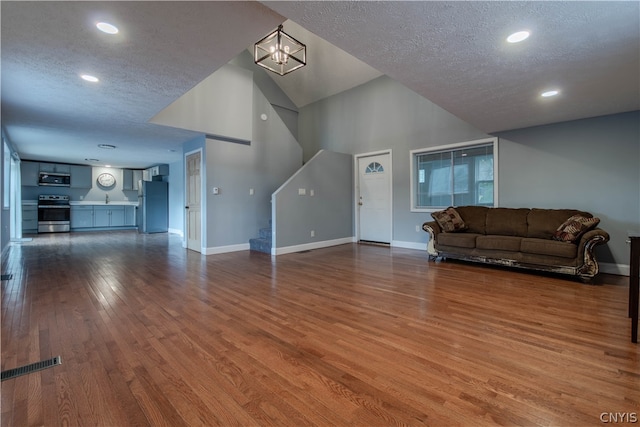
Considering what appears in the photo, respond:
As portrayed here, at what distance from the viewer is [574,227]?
3801 millimetres

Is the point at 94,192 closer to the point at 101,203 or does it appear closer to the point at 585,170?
the point at 101,203

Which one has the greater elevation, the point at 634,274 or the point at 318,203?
the point at 318,203


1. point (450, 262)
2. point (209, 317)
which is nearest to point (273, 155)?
point (450, 262)

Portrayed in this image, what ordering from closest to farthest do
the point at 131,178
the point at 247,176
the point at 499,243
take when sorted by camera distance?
1. the point at 499,243
2. the point at 247,176
3. the point at 131,178

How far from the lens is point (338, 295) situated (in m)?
3.17

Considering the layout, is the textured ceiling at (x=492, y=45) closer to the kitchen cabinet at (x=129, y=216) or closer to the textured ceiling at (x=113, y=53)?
the textured ceiling at (x=113, y=53)

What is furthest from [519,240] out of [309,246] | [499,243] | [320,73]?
[320,73]

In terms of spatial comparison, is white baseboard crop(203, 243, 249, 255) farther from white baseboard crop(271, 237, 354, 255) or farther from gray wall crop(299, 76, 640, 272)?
gray wall crop(299, 76, 640, 272)

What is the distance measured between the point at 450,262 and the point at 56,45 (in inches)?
216

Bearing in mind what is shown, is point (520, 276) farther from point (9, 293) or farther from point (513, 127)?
point (9, 293)

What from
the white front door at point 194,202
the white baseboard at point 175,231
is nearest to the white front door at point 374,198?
the white front door at point 194,202

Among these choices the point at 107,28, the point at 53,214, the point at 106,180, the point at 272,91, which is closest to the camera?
the point at 107,28

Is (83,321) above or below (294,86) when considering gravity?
below

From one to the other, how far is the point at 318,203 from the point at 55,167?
32.4ft
